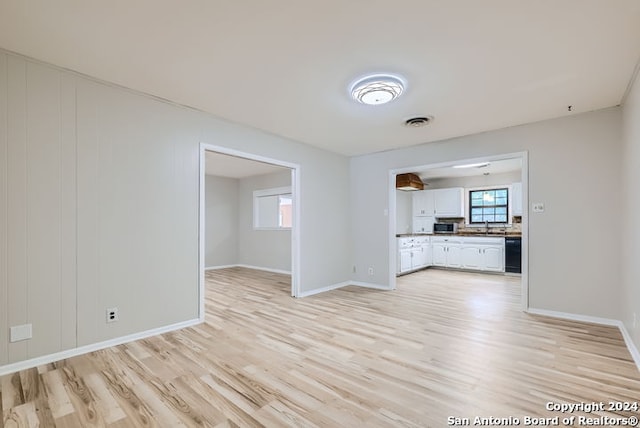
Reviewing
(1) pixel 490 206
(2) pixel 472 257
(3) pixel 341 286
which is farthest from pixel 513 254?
(3) pixel 341 286

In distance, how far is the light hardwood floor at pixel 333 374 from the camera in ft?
5.83

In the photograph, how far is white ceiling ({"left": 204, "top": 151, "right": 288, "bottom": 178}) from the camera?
5.85 meters

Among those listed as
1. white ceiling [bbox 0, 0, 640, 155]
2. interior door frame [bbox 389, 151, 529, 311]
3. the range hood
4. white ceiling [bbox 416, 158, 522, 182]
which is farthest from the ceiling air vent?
the range hood

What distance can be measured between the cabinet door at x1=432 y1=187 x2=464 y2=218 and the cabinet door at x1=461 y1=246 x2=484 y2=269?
1089 mm

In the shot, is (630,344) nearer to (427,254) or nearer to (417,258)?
(417,258)

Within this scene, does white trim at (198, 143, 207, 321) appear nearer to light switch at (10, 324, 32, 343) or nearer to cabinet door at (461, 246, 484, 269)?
A: light switch at (10, 324, 32, 343)

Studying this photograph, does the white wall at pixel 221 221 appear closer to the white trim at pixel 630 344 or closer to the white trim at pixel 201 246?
the white trim at pixel 201 246

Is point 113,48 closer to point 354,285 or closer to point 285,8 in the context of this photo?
point 285,8

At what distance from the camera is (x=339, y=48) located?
2.24m

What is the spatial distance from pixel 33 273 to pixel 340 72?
3.01 m

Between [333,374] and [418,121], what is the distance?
3.01 m

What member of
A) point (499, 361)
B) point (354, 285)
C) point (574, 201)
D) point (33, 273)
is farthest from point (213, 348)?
point (574, 201)

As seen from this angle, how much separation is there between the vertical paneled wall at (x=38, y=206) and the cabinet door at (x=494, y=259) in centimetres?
720

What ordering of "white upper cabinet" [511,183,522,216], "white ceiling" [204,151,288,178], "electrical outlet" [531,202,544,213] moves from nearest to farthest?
"electrical outlet" [531,202,544,213] → "white ceiling" [204,151,288,178] → "white upper cabinet" [511,183,522,216]
